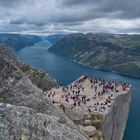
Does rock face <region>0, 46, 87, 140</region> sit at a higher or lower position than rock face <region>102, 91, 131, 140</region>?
higher

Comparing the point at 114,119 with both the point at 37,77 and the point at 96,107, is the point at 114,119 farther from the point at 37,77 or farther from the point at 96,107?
the point at 37,77

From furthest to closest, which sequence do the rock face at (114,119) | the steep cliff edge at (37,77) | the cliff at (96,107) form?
1. the steep cliff edge at (37,77)
2. the rock face at (114,119)
3. the cliff at (96,107)

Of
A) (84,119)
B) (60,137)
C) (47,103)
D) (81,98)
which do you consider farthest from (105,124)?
(60,137)

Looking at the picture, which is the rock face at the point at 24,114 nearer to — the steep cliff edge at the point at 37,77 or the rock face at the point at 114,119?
the rock face at the point at 114,119

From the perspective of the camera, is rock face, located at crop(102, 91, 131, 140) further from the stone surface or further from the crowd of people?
the stone surface

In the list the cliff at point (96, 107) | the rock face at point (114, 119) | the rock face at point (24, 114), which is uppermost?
the rock face at point (24, 114)

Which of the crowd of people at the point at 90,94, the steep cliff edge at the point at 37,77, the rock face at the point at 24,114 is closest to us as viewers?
the rock face at the point at 24,114

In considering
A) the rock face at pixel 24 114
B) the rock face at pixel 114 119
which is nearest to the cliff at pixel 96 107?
the rock face at pixel 114 119

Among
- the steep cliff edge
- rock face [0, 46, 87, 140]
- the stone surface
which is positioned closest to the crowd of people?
the steep cliff edge

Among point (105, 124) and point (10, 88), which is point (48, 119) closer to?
point (10, 88)
